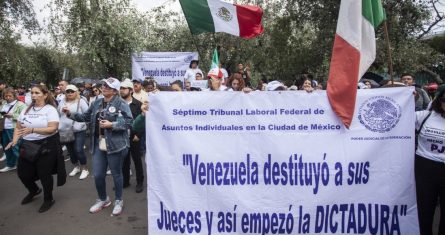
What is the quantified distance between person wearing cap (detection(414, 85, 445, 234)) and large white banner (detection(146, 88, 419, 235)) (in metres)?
0.08

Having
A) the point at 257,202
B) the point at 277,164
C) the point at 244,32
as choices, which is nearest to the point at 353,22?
the point at 277,164

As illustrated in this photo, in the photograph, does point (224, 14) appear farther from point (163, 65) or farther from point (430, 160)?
point (163, 65)

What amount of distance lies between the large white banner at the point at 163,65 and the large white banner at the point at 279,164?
7.69m

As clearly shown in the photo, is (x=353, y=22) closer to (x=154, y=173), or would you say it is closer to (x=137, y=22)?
(x=154, y=173)

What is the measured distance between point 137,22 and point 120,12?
96 centimetres

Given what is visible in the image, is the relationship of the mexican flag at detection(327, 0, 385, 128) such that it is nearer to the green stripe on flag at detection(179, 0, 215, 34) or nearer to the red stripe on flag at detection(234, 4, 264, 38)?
the green stripe on flag at detection(179, 0, 215, 34)

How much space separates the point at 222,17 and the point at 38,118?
3103 mm

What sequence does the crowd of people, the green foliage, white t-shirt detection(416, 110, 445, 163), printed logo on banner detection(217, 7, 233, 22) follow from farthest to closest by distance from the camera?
the green foliage → printed logo on banner detection(217, 7, 233, 22) → the crowd of people → white t-shirt detection(416, 110, 445, 163)

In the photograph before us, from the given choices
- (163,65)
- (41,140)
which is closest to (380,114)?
(41,140)

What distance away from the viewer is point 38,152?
523cm

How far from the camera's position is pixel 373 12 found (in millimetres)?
4008

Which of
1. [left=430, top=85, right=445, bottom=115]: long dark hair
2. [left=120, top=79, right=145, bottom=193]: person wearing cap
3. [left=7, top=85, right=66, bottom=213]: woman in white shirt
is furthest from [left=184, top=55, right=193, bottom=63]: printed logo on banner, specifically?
[left=430, top=85, right=445, bottom=115]: long dark hair

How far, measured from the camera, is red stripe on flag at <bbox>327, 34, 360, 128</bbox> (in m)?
3.74

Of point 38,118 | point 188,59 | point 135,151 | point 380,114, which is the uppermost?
point 188,59
